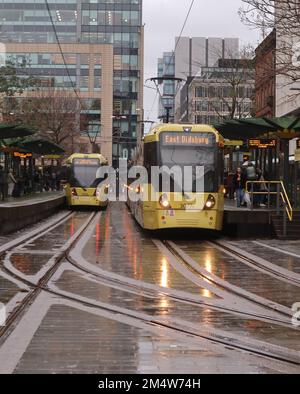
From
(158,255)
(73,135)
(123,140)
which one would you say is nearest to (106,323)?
(158,255)

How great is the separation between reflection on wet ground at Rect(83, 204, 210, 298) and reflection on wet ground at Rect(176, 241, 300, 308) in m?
0.83

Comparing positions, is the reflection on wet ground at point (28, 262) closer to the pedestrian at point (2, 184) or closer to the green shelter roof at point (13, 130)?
the green shelter roof at point (13, 130)

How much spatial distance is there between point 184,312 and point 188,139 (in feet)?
39.3

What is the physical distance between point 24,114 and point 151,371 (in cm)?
5548

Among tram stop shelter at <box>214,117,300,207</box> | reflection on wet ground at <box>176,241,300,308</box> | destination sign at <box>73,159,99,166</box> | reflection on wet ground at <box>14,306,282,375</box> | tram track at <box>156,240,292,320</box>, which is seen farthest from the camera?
destination sign at <box>73,159,99,166</box>

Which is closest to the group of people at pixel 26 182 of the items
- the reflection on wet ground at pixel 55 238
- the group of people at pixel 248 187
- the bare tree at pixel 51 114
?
A: the bare tree at pixel 51 114

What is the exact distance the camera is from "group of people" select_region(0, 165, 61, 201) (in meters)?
35.7

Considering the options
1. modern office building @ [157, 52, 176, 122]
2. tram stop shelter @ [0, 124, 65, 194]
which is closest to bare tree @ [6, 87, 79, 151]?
tram stop shelter @ [0, 124, 65, 194]

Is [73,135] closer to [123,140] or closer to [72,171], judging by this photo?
[72,171]

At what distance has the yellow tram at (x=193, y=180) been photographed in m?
20.0

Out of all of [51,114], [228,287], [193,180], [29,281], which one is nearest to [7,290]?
[29,281]

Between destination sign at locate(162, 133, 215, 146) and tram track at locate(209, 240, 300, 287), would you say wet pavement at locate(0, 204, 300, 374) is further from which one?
destination sign at locate(162, 133, 215, 146)

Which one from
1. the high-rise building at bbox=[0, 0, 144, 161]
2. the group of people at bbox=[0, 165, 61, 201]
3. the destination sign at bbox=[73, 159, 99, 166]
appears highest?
the high-rise building at bbox=[0, 0, 144, 161]

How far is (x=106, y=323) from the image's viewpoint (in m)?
8.43
